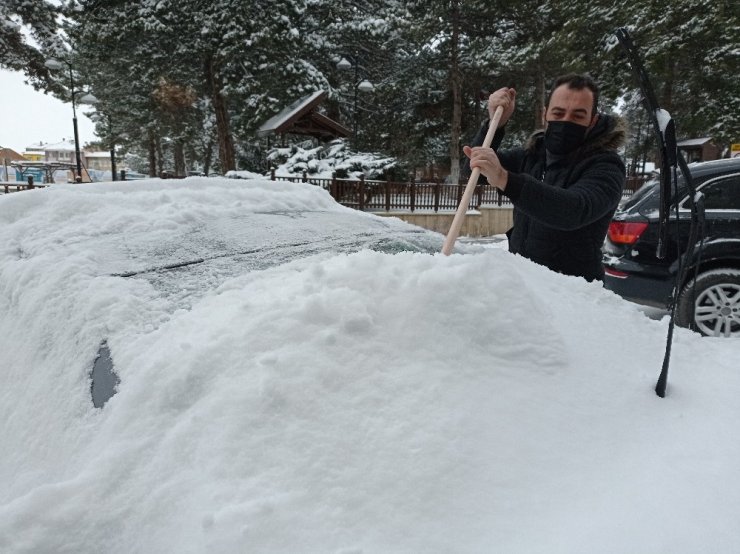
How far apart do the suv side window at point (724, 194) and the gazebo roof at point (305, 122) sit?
1289 cm

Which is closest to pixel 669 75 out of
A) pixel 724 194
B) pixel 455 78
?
pixel 455 78

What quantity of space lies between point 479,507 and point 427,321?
45cm

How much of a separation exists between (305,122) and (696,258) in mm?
14292

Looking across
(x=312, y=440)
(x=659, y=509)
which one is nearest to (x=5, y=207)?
(x=312, y=440)

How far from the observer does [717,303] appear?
13.6 ft

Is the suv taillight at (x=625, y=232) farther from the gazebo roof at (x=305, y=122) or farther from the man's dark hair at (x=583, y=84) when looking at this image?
the gazebo roof at (x=305, y=122)

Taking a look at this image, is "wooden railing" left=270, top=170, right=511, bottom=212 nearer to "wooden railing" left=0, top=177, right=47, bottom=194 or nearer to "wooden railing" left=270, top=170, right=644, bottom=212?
"wooden railing" left=270, top=170, right=644, bottom=212

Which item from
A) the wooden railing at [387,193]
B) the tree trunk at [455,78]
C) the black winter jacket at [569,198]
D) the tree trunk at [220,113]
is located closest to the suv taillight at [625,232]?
the black winter jacket at [569,198]

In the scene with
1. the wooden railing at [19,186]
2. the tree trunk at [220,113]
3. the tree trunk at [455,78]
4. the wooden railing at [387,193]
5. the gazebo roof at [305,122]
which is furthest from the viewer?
the tree trunk at [455,78]

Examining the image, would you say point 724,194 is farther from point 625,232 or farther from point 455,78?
point 455,78

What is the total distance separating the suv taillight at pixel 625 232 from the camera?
4430 mm

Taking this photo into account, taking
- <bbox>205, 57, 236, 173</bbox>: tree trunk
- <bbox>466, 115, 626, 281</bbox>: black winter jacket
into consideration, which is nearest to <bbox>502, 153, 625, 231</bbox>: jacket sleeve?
<bbox>466, 115, 626, 281</bbox>: black winter jacket

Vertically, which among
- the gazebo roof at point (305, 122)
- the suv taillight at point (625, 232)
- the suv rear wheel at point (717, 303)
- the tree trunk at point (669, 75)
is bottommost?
the suv rear wheel at point (717, 303)

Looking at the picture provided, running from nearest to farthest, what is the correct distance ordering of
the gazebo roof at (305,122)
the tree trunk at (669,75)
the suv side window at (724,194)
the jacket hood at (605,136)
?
the jacket hood at (605,136) < the suv side window at (724,194) < the gazebo roof at (305,122) < the tree trunk at (669,75)
